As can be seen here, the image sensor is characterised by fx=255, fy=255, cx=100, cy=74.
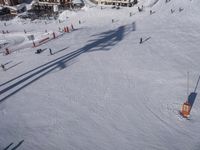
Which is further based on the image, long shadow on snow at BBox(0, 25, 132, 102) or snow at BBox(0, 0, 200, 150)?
long shadow on snow at BBox(0, 25, 132, 102)

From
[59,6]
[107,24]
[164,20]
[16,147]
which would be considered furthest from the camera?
[59,6]

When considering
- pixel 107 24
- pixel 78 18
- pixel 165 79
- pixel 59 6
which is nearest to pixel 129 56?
pixel 165 79

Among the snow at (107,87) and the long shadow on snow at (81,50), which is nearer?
the snow at (107,87)

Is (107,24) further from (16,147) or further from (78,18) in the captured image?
(16,147)
